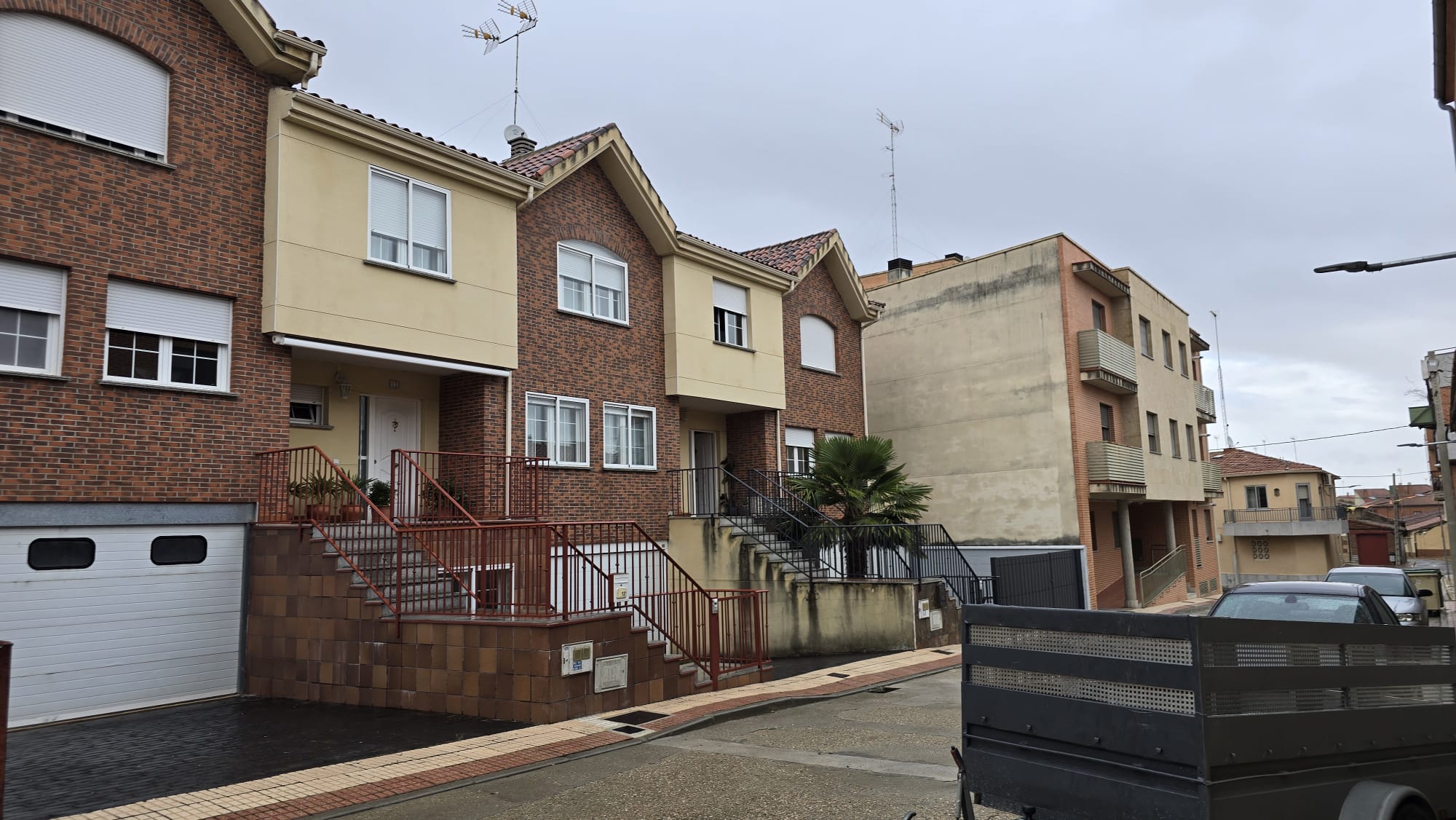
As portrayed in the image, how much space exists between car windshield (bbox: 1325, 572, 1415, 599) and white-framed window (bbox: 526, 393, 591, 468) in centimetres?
1290

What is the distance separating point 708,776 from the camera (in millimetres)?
7801

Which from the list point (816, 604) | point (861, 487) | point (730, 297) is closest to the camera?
point (816, 604)

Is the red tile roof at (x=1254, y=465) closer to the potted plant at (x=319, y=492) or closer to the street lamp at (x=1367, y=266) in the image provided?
the street lamp at (x=1367, y=266)

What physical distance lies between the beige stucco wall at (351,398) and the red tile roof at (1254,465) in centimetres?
4946

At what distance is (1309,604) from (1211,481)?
3074 centimetres

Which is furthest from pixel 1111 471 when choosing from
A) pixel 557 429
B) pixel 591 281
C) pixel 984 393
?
pixel 557 429

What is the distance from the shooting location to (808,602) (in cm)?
1738

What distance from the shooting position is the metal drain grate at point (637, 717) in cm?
1008

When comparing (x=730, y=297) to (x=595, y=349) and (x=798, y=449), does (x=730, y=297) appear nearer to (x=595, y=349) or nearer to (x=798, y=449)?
(x=798, y=449)

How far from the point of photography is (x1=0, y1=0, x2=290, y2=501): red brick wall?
10852 millimetres

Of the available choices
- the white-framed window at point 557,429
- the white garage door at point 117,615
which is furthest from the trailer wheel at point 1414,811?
the white-framed window at point 557,429

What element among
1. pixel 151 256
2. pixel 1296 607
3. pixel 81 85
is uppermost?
pixel 81 85

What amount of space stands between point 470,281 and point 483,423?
7.53 feet

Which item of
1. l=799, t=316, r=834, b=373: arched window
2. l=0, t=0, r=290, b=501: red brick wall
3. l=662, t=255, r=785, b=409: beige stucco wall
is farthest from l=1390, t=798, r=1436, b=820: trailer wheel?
l=799, t=316, r=834, b=373: arched window
